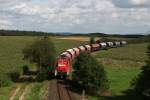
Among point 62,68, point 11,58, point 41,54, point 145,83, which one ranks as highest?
point 41,54

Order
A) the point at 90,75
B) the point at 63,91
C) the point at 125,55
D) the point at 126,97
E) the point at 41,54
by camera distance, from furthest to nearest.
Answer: the point at 125,55
the point at 41,54
the point at 63,91
the point at 90,75
the point at 126,97

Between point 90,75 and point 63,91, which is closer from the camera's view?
point 90,75

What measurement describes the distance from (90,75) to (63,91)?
3.66 metres

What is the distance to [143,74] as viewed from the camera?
40031mm

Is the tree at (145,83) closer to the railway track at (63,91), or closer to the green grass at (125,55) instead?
the railway track at (63,91)

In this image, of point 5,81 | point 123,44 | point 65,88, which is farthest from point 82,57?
point 123,44

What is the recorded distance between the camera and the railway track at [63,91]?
139 ft

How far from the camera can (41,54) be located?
193ft

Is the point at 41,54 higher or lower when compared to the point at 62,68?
higher

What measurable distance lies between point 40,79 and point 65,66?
162 inches

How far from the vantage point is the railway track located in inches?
1671

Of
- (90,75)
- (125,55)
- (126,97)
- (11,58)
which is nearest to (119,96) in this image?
(126,97)

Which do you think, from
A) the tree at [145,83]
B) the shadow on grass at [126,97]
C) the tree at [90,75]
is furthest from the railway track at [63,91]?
the tree at [145,83]

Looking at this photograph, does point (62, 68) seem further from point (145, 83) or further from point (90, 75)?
point (145, 83)
